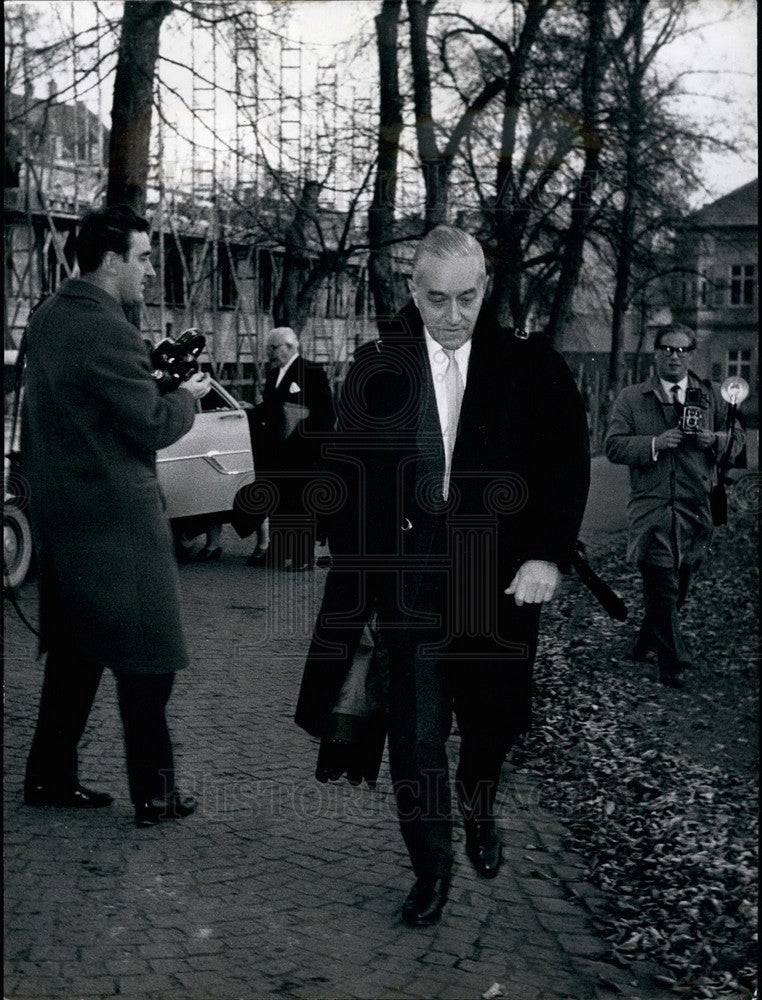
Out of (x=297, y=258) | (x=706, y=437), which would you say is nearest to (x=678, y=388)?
(x=706, y=437)

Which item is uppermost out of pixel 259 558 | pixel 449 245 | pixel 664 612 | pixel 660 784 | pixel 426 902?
pixel 449 245

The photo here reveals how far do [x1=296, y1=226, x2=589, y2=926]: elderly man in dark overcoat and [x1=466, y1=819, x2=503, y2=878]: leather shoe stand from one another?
0.99 feet

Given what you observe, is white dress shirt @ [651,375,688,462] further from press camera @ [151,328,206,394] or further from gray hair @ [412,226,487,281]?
gray hair @ [412,226,487,281]

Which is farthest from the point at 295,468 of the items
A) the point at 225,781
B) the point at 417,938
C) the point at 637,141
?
the point at 637,141

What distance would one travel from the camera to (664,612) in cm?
749

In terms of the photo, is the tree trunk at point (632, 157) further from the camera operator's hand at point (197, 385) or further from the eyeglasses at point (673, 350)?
the camera operator's hand at point (197, 385)

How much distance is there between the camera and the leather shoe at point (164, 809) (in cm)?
453

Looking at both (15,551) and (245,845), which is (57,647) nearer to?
(245,845)

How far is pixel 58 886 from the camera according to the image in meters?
3.95

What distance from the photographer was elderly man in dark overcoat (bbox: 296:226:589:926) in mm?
3873

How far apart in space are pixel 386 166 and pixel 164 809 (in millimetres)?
12208

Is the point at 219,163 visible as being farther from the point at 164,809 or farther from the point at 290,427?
the point at 164,809

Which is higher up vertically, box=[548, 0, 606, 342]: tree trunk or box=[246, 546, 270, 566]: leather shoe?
box=[548, 0, 606, 342]: tree trunk

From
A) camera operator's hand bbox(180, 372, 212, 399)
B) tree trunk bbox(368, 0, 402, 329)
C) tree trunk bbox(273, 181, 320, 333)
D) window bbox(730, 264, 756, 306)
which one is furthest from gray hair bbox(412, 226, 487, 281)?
window bbox(730, 264, 756, 306)
